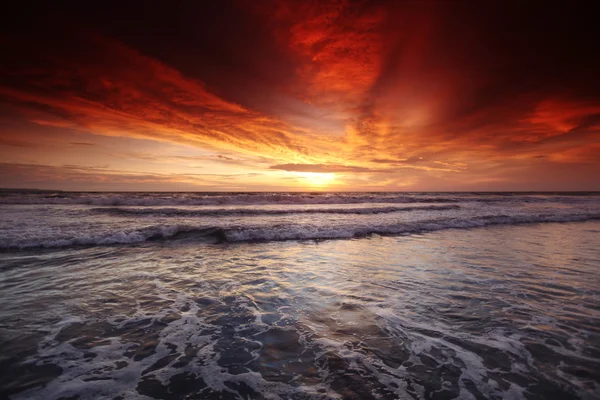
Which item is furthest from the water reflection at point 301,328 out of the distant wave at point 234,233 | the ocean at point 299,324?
the distant wave at point 234,233

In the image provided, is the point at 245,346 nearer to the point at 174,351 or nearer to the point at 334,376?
the point at 174,351

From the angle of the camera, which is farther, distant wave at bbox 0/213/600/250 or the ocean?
distant wave at bbox 0/213/600/250

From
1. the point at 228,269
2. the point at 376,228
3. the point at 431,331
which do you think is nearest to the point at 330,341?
the point at 431,331

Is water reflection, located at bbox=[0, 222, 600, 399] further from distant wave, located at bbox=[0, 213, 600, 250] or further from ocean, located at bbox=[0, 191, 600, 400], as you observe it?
distant wave, located at bbox=[0, 213, 600, 250]

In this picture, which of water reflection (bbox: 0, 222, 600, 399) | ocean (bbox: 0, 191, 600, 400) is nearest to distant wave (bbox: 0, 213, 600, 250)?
ocean (bbox: 0, 191, 600, 400)

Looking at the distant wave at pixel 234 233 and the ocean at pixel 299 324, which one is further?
the distant wave at pixel 234 233

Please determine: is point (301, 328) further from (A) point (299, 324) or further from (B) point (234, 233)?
(B) point (234, 233)

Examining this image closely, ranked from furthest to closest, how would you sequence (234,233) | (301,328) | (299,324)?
(234,233)
(299,324)
(301,328)

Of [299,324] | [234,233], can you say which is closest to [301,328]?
[299,324]

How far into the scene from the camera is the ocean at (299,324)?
3266 millimetres

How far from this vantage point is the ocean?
3.27 meters

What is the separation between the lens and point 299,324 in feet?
15.5

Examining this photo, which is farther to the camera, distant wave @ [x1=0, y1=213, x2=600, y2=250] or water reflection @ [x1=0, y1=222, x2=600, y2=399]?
distant wave @ [x1=0, y1=213, x2=600, y2=250]

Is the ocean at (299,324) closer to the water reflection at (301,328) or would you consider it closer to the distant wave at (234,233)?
the water reflection at (301,328)
